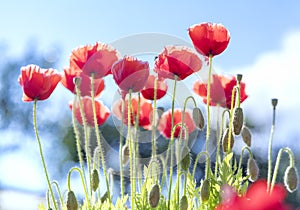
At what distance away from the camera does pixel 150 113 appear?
1.63 metres

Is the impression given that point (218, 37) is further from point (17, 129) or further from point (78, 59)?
point (17, 129)

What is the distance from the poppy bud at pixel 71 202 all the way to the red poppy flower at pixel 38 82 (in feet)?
0.90

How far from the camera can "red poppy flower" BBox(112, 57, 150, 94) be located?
4.30ft

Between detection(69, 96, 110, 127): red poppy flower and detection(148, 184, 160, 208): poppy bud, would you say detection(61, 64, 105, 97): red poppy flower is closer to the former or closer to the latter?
detection(69, 96, 110, 127): red poppy flower

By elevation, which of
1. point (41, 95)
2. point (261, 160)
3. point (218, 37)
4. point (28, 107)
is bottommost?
point (261, 160)

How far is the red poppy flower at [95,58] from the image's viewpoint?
1.38 meters

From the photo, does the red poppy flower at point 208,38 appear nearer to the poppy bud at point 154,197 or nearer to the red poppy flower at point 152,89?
the red poppy flower at point 152,89

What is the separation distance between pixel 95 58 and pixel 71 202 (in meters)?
0.35

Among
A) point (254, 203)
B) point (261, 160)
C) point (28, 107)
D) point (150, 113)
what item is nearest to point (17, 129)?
point (28, 107)

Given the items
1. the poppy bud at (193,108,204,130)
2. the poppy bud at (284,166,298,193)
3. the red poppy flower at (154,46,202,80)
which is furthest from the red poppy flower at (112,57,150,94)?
the poppy bud at (284,166,298,193)

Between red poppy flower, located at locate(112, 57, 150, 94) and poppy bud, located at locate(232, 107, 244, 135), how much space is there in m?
0.23

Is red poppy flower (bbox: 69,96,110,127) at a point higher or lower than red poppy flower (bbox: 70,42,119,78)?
lower

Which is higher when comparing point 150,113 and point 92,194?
point 150,113

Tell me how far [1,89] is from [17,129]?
0.72m
